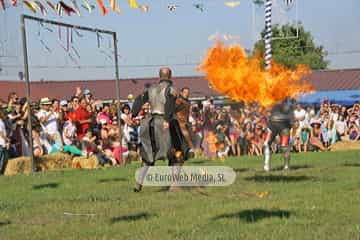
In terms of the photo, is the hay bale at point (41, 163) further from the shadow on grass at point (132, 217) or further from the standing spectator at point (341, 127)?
the standing spectator at point (341, 127)

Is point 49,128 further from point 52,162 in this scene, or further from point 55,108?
point 52,162

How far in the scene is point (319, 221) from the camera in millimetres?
7430

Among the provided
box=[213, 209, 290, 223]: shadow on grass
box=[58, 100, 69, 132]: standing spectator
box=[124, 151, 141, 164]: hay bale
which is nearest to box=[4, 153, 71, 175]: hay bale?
box=[58, 100, 69, 132]: standing spectator

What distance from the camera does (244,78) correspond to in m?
13.3

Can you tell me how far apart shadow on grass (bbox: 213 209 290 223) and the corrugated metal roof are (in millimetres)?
33608

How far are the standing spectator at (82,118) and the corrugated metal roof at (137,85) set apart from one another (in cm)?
2347

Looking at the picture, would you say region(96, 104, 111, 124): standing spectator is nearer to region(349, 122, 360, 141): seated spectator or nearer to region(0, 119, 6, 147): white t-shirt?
region(0, 119, 6, 147): white t-shirt

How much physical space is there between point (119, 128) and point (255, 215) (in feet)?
34.0

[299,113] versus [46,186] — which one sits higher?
[299,113]

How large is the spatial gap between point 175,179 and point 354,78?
122 ft

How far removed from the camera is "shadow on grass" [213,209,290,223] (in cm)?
771

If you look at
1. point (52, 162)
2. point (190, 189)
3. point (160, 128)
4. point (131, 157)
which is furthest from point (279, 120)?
point (131, 157)

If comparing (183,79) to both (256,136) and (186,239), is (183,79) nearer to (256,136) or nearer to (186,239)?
(256,136)

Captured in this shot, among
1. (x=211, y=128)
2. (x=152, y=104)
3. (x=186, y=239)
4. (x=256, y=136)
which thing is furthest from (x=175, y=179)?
(x=256, y=136)
